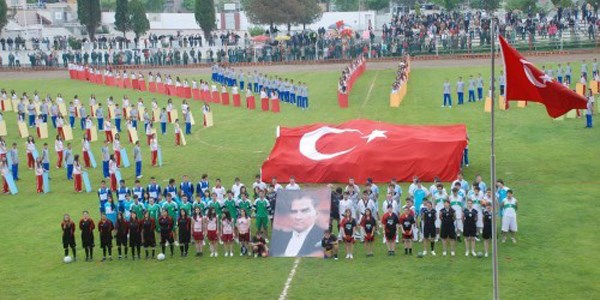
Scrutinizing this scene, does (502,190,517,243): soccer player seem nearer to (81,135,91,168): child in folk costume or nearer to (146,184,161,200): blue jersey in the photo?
(146,184,161,200): blue jersey

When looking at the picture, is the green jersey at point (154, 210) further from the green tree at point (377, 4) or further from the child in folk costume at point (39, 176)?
the green tree at point (377, 4)

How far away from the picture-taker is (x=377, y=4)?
98.2 m

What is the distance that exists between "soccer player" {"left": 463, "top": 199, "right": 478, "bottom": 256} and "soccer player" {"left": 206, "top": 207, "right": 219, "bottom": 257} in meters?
Result: 5.20

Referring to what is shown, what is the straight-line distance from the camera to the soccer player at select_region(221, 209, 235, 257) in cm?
1952

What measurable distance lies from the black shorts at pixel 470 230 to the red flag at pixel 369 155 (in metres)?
6.31

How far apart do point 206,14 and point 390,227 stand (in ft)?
178

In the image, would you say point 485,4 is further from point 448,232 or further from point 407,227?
point 407,227

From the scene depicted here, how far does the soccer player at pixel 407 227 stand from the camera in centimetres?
1884

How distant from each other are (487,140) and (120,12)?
46.6 m

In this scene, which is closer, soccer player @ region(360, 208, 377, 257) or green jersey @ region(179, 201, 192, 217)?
soccer player @ region(360, 208, 377, 257)

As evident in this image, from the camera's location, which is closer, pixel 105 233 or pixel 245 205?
pixel 105 233

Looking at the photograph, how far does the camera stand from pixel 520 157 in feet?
93.7

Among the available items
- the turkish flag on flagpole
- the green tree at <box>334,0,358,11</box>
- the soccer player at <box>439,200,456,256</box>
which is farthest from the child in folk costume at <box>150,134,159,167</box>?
the green tree at <box>334,0,358,11</box>

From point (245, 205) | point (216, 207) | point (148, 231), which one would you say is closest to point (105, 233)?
point (148, 231)
